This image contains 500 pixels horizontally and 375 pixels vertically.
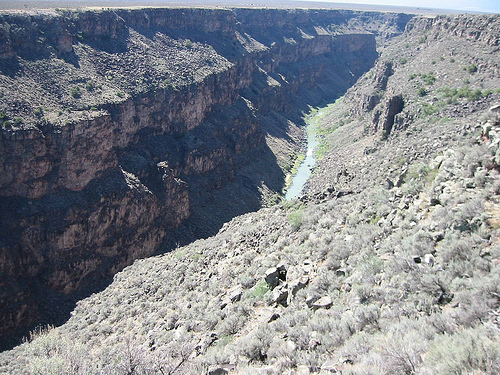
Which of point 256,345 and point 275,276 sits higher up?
point 256,345

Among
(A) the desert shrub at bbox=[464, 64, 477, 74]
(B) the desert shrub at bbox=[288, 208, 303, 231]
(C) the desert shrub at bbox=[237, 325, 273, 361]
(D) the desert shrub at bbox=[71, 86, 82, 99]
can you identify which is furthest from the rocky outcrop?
(C) the desert shrub at bbox=[237, 325, 273, 361]

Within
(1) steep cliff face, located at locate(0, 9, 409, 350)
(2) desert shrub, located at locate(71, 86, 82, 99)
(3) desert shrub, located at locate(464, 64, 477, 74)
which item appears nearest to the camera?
(1) steep cliff face, located at locate(0, 9, 409, 350)

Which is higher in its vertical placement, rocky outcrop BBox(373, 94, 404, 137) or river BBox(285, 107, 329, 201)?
rocky outcrop BBox(373, 94, 404, 137)

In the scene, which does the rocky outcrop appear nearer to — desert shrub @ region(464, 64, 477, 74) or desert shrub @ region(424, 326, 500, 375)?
desert shrub @ region(464, 64, 477, 74)

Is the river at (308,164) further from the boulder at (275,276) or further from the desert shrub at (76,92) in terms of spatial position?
the boulder at (275,276)

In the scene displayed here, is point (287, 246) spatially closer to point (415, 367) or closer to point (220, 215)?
point (415, 367)

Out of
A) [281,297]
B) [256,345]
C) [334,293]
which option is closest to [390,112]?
[281,297]

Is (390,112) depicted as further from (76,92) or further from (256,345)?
(256,345)

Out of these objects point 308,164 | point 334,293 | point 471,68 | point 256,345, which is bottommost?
point 308,164
